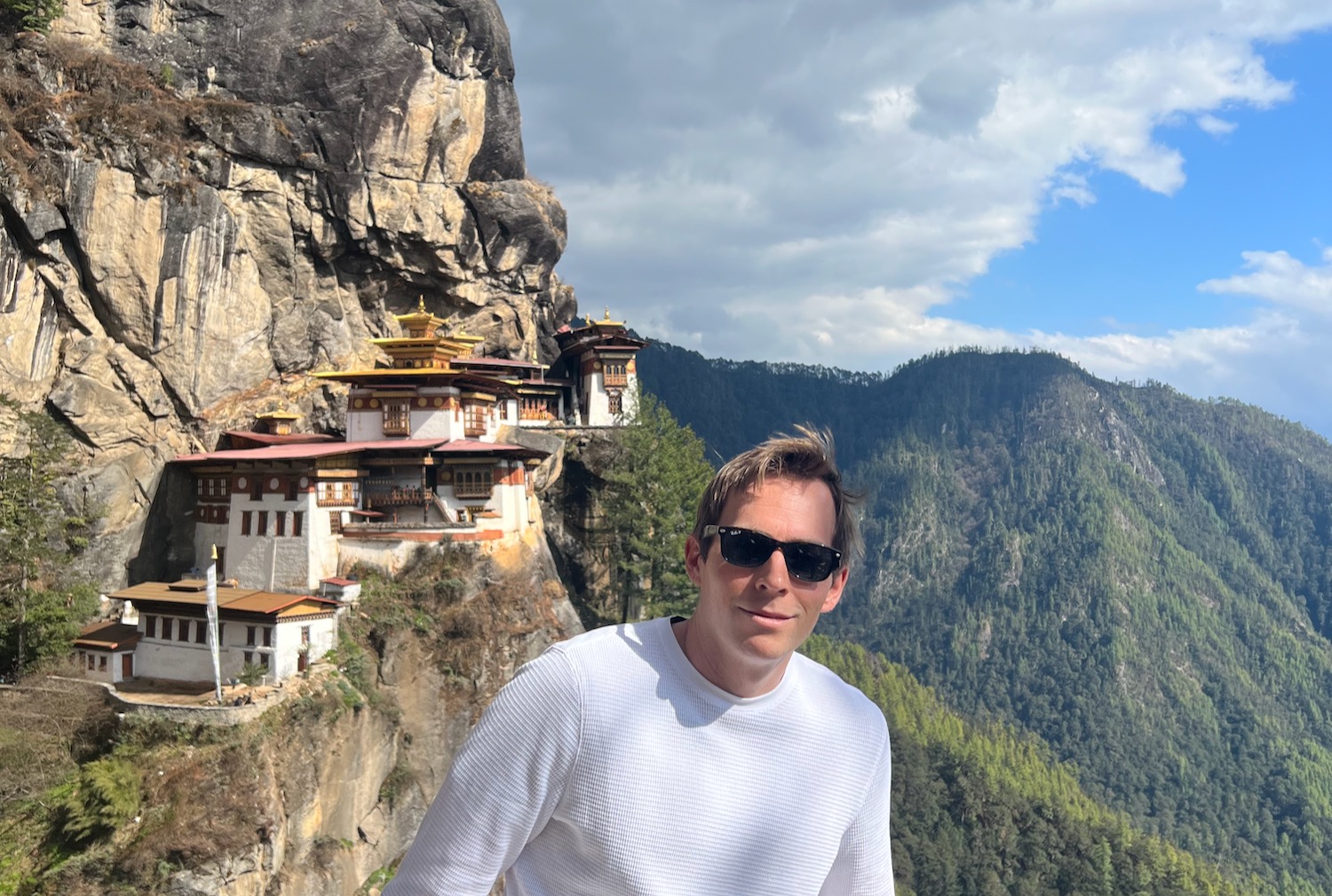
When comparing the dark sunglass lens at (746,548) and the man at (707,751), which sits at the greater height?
the dark sunglass lens at (746,548)

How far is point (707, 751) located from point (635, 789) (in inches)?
12.4

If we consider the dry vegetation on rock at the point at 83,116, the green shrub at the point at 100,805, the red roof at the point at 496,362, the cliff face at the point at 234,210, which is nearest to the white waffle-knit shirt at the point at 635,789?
the green shrub at the point at 100,805

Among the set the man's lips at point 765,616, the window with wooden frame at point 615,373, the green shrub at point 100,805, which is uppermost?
the window with wooden frame at point 615,373

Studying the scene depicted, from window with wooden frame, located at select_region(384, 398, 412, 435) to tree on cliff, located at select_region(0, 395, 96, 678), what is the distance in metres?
11.6

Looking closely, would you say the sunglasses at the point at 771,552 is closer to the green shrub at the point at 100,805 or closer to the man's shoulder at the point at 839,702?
the man's shoulder at the point at 839,702

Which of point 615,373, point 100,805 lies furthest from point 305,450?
point 615,373

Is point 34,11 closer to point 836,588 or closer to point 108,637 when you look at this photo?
point 108,637

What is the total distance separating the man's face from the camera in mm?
3479

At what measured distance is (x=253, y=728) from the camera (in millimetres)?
24891

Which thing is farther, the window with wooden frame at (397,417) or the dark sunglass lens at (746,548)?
the window with wooden frame at (397,417)

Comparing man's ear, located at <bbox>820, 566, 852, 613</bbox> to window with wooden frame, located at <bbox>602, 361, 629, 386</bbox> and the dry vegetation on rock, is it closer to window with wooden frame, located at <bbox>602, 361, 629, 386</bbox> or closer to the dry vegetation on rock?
the dry vegetation on rock

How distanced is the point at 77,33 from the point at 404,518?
86.4 ft

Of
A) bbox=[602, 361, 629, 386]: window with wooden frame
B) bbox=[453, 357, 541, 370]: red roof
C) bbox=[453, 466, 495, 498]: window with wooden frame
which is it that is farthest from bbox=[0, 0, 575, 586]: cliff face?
bbox=[453, 466, 495, 498]: window with wooden frame

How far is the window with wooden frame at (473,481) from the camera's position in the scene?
120 feet
